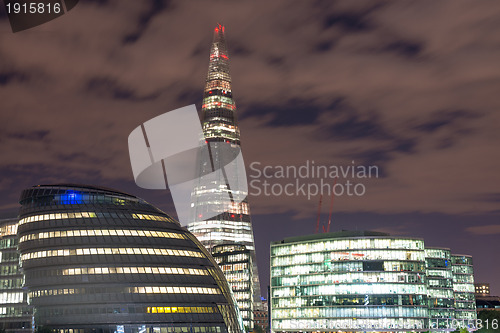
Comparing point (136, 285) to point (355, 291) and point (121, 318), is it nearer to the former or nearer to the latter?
point (121, 318)

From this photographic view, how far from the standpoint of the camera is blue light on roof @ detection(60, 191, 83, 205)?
5375 inches

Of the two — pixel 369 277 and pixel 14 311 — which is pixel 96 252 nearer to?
pixel 14 311

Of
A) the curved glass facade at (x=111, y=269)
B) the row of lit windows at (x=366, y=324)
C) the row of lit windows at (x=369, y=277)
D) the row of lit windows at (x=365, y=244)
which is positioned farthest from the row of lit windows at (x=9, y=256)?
the row of lit windows at (x=366, y=324)

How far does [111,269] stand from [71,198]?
64.0 feet

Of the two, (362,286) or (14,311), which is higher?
(362,286)

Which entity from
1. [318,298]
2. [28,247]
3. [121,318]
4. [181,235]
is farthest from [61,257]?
[318,298]

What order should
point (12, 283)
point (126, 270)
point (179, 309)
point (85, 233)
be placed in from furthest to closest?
1. point (85, 233)
2. point (12, 283)
3. point (126, 270)
4. point (179, 309)

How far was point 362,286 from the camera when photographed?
598 feet

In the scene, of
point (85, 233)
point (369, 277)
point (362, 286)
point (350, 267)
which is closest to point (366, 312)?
point (362, 286)

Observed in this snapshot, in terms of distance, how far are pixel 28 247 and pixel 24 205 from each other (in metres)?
11.5

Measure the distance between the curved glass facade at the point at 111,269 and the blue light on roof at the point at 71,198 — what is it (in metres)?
0.02

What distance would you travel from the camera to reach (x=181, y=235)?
142875 mm

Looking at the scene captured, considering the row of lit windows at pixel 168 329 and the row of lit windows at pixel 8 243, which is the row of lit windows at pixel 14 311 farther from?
the row of lit windows at pixel 8 243

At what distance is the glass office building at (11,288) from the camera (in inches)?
4966
